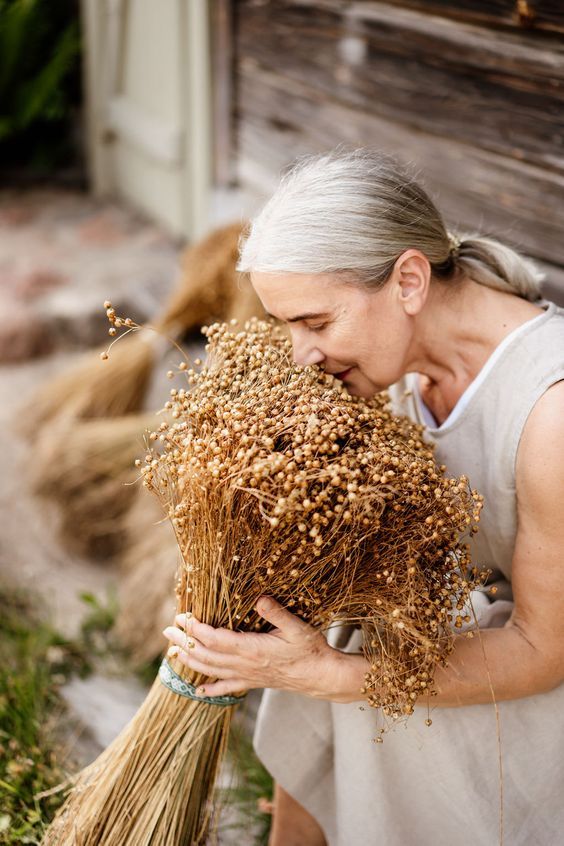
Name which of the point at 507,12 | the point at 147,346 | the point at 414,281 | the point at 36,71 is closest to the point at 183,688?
the point at 414,281

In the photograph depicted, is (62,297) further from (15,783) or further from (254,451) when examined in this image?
(254,451)

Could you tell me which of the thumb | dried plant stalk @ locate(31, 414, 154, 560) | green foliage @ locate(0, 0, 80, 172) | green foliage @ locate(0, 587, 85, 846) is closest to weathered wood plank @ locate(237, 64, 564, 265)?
the thumb

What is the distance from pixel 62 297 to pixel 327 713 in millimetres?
3405

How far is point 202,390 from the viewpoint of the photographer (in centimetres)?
135

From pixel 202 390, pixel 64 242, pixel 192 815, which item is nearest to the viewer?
pixel 202 390

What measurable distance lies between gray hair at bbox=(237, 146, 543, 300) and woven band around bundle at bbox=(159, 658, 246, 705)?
72cm

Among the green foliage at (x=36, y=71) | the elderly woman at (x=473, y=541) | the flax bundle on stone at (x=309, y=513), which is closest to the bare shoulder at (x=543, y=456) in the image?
the elderly woman at (x=473, y=541)

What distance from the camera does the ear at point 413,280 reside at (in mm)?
1461

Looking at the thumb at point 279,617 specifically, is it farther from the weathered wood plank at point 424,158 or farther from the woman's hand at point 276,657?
the weathered wood plank at point 424,158

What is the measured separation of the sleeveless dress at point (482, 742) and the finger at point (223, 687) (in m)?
0.22

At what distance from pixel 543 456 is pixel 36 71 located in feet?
A: 18.3

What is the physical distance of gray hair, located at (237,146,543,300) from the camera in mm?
1391

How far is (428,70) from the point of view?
248 cm

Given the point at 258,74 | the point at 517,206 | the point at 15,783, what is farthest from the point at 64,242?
the point at 15,783
